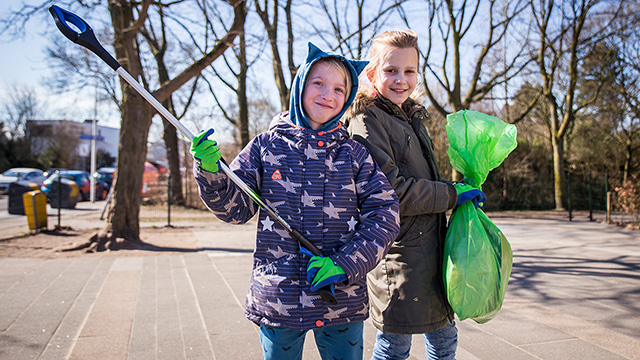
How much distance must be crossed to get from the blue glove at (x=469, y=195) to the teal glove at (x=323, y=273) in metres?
0.80

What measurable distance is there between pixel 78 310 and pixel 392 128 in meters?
3.61

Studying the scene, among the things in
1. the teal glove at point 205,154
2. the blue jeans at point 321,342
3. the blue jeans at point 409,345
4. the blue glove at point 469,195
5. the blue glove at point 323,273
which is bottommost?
the blue jeans at point 409,345

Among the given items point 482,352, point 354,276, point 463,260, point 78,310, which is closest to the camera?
point 354,276

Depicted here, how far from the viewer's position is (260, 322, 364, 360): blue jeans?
1.82 meters

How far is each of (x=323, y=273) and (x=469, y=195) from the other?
35.5 inches

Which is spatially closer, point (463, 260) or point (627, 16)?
point (463, 260)

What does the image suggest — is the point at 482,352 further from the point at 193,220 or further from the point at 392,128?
the point at 193,220

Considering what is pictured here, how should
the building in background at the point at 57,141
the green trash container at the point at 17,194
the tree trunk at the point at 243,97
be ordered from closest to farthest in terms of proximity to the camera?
1. the green trash container at the point at 17,194
2. the tree trunk at the point at 243,97
3. the building in background at the point at 57,141

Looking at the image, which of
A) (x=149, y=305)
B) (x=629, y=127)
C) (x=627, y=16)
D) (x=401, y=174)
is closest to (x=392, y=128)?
(x=401, y=174)

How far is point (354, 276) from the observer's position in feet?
5.74

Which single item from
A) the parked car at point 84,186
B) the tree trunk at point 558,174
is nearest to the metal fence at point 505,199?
the tree trunk at point 558,174

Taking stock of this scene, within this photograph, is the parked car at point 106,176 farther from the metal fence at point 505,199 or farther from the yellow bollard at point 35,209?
the yellow bollard at point 35,209

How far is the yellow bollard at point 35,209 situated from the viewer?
10102 mm

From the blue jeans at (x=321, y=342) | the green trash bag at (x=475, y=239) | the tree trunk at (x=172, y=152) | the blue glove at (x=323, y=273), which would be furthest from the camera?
the tree trunk at (x=172, y=152)
